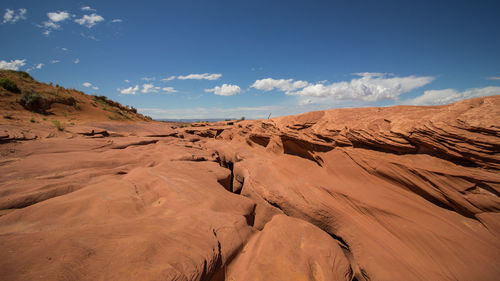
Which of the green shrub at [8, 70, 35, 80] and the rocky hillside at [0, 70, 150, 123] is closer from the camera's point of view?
the rocky hillside at [0, 70, 150, 123]

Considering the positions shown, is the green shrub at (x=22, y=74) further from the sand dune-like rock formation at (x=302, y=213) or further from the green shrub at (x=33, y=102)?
the sand dune-like rock formation at (x=302, y=213)

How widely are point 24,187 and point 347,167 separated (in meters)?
6.68

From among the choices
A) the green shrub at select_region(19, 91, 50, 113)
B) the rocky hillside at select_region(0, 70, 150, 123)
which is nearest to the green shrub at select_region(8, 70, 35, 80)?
the rocky hillside at select_region(0, 70, 150, 123)

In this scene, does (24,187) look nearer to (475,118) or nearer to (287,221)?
(287,221)

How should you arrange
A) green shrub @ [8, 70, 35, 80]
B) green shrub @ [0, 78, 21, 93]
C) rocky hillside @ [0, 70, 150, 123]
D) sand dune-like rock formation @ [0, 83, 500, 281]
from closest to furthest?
sand dune-like rock formation @ [0, 83, 500, 281], rocky hillside @ [0, 70, 150, 123], green shrub @ [0, 78, 21, 93], green shrub @ [8, 70, 35, 80]

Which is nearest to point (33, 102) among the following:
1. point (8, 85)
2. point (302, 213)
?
point (8, 85)

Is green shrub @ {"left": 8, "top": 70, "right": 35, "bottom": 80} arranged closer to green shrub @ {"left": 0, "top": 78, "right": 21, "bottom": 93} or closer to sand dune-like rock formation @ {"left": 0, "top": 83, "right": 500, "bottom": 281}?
green shrub @ {"left": 0, "top": 78, "right": 21, "bottom": 93}

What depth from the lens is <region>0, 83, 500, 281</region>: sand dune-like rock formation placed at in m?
2.01

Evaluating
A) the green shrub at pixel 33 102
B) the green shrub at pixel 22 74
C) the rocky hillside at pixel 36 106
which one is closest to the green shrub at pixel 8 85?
the rocky hillside at pixel 36 106

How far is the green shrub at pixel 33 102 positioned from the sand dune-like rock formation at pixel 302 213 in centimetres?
1077

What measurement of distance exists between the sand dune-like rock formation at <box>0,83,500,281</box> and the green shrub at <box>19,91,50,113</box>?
10.8m

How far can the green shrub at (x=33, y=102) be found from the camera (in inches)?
464

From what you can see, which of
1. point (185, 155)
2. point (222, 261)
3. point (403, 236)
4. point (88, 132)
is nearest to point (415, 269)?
point (403, 236)

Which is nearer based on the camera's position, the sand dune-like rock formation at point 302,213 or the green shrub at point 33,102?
the sand dune-like rock formation at point 302,213
